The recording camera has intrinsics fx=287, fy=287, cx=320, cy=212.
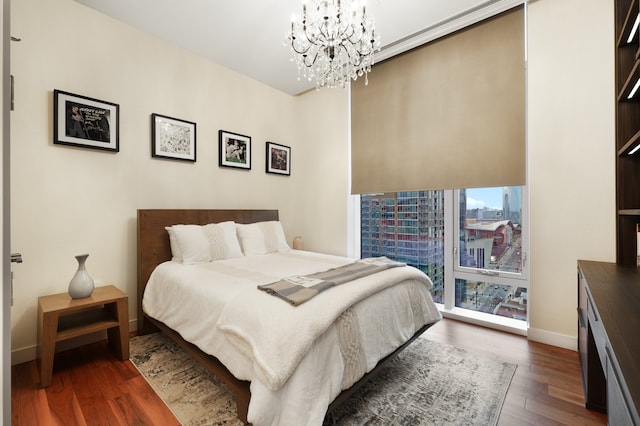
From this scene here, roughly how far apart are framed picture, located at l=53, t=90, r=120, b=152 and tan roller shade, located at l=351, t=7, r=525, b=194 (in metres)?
2.55

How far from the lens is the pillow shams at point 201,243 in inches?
102

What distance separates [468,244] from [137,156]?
343 centimetres

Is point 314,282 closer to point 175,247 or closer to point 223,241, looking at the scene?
point 223,241

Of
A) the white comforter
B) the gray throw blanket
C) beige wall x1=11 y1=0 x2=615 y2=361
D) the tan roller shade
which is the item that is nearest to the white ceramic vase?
beige wall x1=11 y1=0 x2=615 y2=361

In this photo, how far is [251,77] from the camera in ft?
12.2

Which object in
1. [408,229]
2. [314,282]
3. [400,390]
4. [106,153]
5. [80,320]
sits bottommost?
[400,390]

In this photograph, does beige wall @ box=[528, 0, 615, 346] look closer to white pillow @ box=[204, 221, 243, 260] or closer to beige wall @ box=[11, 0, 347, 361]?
beige wall @ box=[11, 0, 347, 361]

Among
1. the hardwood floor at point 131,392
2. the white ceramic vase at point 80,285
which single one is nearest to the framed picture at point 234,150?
the white ceramic vase at point 80,285

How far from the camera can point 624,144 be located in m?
1.67

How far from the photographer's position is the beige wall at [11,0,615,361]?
2.15 meters

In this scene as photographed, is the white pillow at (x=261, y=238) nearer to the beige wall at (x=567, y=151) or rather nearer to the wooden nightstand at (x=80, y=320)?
the wooden nightstand at (x=80, y=320)

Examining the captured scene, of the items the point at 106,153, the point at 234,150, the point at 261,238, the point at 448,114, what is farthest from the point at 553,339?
the point at 106,153

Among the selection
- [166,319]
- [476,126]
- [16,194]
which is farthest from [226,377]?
[476,126]

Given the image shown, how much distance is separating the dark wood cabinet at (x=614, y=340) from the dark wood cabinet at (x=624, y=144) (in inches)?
6.4
